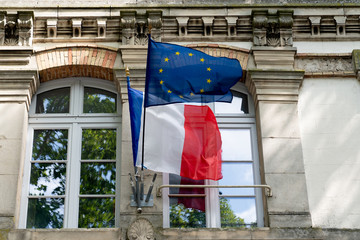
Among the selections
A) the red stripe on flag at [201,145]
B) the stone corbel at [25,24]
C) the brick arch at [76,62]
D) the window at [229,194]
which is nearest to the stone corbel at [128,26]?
the brick arch at [76,62]

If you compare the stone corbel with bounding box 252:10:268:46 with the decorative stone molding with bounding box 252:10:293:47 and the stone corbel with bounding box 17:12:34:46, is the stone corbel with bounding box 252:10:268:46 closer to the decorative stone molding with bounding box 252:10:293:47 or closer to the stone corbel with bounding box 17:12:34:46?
the decorative stone molding with bounding box 252:10:293:47

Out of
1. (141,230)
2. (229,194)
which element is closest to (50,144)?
(141,230)

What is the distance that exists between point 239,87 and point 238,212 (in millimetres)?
2146

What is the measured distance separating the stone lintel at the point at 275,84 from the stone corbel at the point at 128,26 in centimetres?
197

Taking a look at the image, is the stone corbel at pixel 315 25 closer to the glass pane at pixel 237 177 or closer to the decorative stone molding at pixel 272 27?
the decorative stone molding at pixel 272 27

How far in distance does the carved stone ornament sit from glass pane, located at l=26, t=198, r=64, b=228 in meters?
1.16

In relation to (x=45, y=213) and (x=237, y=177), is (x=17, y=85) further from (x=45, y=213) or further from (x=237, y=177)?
(x=237, y=177)

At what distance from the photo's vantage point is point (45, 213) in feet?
32.6

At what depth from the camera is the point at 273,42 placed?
1104cm

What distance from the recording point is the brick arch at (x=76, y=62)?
10828mm

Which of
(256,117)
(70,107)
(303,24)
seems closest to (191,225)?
(256,117)

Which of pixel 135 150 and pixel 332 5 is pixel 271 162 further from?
pixel 332 5

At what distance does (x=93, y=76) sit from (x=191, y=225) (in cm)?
296

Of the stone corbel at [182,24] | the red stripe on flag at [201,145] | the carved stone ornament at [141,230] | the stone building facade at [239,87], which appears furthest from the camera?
the stone corbel at [182,24]
